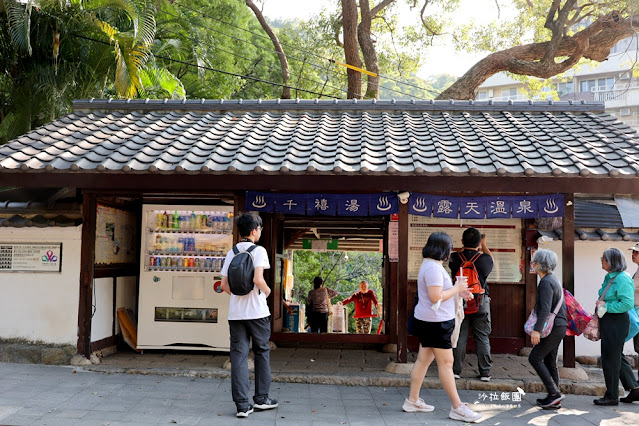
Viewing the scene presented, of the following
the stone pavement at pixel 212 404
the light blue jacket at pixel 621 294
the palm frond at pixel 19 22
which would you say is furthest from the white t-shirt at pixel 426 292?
the palm frond at pixel 19 22

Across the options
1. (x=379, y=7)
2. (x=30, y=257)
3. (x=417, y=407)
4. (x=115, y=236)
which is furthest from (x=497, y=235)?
(x=379, y=7)

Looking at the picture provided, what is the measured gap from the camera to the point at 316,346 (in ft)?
35.7

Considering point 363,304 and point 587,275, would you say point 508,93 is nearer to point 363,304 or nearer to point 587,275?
point 363,304

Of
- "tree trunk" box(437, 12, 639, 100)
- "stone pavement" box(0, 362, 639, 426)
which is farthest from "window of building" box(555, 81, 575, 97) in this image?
"stone pavement" box(0, 362, 639, 426)

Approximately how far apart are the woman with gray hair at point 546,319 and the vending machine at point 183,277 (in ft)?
15.8

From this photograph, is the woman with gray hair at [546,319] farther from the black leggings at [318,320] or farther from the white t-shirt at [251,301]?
the black leggings at [318,320]

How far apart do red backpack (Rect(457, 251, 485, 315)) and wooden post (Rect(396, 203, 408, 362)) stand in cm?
78

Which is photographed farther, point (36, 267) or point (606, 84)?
point (606, 84)

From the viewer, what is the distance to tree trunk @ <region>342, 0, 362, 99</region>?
21.1 m

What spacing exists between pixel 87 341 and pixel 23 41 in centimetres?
718

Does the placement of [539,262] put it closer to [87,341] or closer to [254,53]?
[87,341]

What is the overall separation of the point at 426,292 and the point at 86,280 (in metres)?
5.33

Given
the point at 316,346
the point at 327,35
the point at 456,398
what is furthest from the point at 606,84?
the point at 456,398

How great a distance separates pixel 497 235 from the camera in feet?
32.7
